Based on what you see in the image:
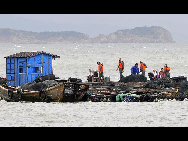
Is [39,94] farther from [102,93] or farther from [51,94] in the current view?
[102,93]

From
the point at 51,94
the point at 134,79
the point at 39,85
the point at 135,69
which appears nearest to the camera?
the point at 51,94

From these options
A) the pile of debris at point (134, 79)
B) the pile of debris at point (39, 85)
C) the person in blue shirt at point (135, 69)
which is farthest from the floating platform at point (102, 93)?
the person in blue shirt at point (135, 69)

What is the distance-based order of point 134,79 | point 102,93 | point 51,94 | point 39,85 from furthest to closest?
point 134,79 < point 102,93 < point 39,85 < point 51,94

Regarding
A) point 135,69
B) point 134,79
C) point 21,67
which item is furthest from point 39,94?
point 135,69

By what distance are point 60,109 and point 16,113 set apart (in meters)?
3.43

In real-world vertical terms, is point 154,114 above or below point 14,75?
below

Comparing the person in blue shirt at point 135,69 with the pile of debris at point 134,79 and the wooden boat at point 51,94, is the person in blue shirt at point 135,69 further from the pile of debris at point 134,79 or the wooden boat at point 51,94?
the wooden boat at point 51,94

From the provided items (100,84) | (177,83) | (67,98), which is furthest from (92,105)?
(177,83)

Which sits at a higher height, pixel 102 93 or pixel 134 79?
pixel 134 79

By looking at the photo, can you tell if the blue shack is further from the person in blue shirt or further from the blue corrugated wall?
the person in blue shirt

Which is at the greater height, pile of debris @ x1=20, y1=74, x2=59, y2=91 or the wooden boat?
pile of debris @ x1=20, y1=74, x2=59, y2=91

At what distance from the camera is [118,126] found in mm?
31609

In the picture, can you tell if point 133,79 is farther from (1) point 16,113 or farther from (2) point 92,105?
Result: (1) point 16,113

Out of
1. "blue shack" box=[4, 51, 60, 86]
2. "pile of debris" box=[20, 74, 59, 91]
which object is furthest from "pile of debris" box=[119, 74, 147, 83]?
"blue shack" box=[4, 51, 60, 86]
